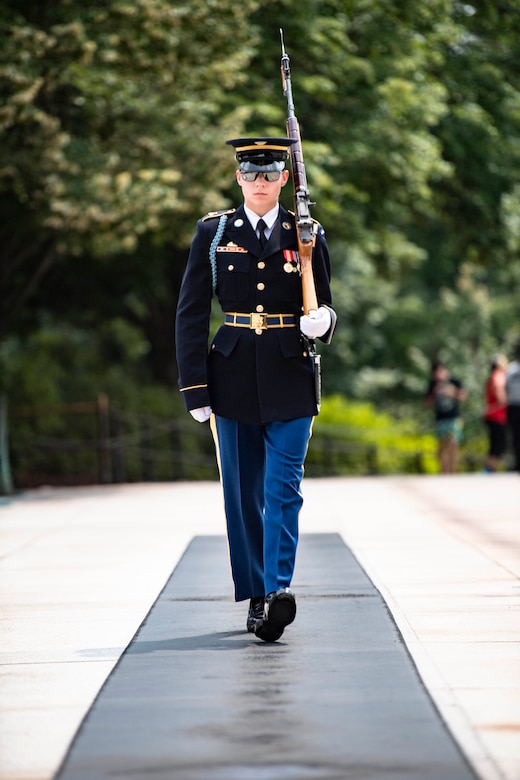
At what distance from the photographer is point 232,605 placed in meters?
7.31

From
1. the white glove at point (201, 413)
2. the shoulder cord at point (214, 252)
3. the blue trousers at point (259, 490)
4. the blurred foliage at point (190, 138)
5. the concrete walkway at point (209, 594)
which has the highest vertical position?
the blurred foliage at point (190, 138)

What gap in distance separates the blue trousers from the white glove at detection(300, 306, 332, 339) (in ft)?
1.28

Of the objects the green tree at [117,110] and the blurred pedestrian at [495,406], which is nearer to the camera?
the green tree at [117,110]

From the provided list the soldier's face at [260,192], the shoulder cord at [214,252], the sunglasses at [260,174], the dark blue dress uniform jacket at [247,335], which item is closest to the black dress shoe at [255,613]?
the dark blue dress uniform jacket at [247,335]

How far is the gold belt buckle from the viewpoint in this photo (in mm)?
6512

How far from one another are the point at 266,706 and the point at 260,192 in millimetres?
2502

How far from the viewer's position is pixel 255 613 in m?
6.48

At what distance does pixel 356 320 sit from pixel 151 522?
23.8m

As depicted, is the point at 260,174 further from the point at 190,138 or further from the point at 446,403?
the point at 446,403

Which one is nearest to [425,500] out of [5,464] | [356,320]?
[5,464]

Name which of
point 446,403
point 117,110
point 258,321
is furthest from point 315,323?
point 446,403

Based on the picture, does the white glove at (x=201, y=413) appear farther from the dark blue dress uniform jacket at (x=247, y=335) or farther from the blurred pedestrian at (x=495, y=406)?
the blurred pedestrian at (x=495, y=406)

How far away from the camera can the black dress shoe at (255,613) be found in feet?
21.1

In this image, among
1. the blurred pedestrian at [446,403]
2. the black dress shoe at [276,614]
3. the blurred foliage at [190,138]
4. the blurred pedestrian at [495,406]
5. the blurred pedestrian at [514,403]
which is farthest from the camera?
the blurred pedestrian at [446,403]
